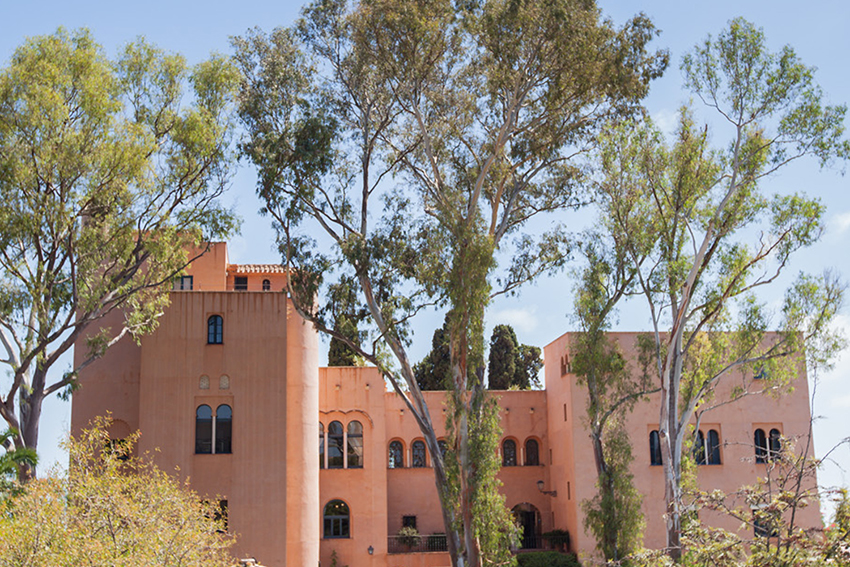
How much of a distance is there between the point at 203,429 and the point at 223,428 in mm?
487

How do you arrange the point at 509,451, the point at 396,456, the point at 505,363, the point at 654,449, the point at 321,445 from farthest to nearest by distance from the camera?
1. the point at 505,363
2. the point at 509,451
3. the point at 396,456
4. the point at 654,449
5. the point at 321,445

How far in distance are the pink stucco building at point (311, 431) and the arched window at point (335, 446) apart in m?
0.03

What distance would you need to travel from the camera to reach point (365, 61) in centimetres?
2397

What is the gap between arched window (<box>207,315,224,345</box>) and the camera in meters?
25.0

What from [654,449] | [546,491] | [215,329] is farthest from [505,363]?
[215,329]

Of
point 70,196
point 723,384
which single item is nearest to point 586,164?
point 723,384

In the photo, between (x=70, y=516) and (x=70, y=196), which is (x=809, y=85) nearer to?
(x=70, y=196)

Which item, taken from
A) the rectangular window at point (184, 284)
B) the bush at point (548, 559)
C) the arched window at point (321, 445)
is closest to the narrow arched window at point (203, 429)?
the rectangular window at point (184, 284)

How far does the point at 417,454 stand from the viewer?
30984 millimetres

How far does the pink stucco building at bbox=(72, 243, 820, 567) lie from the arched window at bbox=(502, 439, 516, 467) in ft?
0.11

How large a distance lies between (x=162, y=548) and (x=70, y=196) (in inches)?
417

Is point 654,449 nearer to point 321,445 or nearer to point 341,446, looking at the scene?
point 341,446

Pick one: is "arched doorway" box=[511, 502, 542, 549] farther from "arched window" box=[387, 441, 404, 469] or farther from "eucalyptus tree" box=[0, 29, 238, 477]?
"eucalyptus tree" box=[0, 29, 238, 477]

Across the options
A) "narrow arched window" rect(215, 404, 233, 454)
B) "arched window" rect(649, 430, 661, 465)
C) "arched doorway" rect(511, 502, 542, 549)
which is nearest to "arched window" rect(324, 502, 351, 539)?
"narrow arched window" rect(215, 404, 233, 454)
